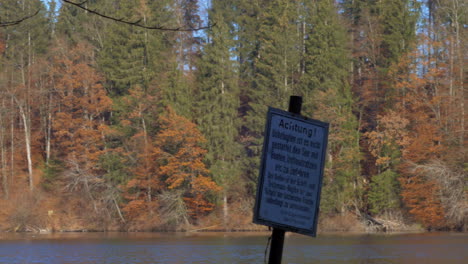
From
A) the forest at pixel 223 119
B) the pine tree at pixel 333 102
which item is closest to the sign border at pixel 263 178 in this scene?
the forest at pixel 223 119

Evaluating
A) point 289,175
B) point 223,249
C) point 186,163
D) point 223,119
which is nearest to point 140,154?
point 186,163

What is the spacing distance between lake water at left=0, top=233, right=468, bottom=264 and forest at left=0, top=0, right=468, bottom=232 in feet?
21.1

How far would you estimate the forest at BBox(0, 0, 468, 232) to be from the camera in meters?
50.4

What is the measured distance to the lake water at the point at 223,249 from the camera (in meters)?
30.0

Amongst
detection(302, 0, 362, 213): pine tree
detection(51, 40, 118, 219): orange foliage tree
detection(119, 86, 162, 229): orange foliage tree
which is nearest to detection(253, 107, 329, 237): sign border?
detection(302, 0, 362, 213): pine tree

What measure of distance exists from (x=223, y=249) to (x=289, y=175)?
105 feet

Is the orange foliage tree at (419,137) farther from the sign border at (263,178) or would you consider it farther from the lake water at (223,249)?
the sign border at (263,178)

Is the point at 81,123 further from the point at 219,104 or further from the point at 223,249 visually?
the point at 223,249

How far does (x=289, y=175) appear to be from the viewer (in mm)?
3508

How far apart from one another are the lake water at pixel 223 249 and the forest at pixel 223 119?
21.1 feet

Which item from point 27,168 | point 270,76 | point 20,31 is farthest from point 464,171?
point 20,31

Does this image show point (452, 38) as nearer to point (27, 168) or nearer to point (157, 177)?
point (157, 177)

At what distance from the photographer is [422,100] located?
51.9 metres

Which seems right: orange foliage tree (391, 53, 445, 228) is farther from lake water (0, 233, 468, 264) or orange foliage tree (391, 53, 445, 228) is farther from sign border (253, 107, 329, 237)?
sign border (253, 107, 329, 237)
